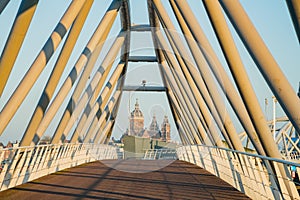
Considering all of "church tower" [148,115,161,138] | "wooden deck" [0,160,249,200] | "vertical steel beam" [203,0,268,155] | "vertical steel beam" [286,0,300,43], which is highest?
"church tower" [148,115,161,138]

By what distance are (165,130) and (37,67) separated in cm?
4363

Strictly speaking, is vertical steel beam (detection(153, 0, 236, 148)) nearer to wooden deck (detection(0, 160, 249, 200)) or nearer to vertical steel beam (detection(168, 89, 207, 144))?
wooden deck (detection(0, 160, 249, 200))

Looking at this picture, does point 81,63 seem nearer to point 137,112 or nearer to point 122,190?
point 122,190

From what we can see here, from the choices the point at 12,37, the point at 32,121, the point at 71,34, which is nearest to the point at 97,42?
the point at 71,34

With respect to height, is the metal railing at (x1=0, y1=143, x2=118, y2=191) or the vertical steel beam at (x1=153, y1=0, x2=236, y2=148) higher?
the vertical steel beam at (x1=153, y1=0, x2=236, y2=148)

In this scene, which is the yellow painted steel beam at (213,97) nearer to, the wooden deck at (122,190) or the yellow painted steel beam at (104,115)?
the wooden deck at (122,190)

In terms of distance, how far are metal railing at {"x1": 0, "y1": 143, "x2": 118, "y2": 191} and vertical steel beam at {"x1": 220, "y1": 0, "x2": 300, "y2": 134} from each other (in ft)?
20.0

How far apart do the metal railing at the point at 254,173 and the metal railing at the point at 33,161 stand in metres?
5.56

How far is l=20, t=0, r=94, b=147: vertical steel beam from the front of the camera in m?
16.4

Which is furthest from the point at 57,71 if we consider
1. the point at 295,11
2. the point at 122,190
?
the point at 295,11

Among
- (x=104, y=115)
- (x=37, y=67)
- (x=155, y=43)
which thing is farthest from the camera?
(x=104, y=115)

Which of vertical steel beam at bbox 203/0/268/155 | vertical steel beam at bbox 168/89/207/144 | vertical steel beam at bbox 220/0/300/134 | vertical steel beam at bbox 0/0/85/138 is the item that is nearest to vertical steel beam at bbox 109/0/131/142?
vertical steel beam at bbox 168/89/207/144

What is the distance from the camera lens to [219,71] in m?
14.3

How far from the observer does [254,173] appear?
10414 millimetres
